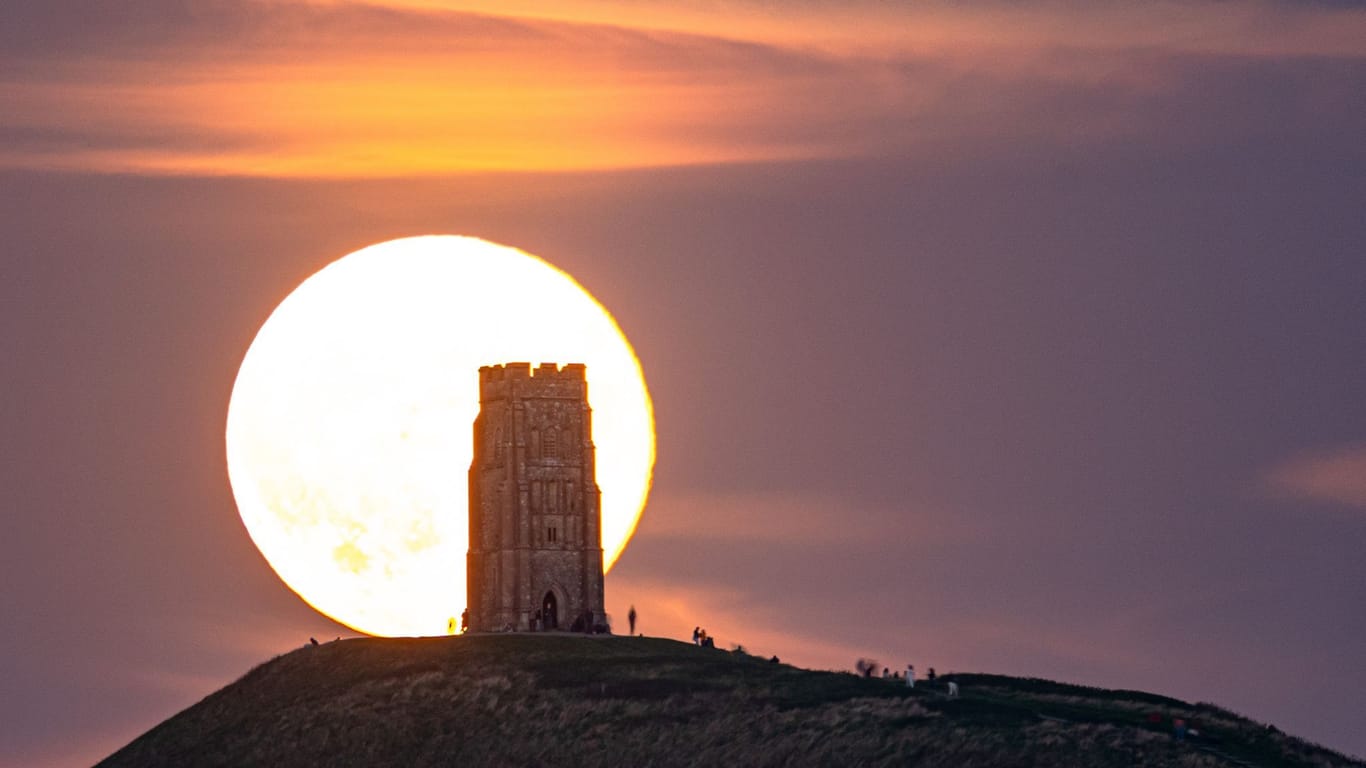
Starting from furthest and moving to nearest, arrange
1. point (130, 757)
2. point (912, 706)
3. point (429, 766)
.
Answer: point (130, 757)
point (429, 766)
point (912, 706)

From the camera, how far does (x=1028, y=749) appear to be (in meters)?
117

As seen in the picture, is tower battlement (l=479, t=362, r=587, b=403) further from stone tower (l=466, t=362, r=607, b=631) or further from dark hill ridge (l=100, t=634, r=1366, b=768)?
dark hill ridge (l=100, t=634, r=1366, b=768)

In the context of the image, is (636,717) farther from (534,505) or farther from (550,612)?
(534,505)

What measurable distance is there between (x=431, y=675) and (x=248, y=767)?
346 inches

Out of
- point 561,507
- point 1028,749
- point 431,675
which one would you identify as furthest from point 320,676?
point 1028,749

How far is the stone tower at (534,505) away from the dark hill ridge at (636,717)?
892cm

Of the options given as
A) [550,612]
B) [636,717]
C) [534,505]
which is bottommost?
[636,717]

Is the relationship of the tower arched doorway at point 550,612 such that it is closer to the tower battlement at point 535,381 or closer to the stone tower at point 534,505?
the stone tower at point 534,505

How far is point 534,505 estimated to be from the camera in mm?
156125

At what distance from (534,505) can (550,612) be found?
5.20 metres

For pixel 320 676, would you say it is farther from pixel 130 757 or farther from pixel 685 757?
pixel 685 757

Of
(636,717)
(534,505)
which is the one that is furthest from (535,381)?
(636,717)

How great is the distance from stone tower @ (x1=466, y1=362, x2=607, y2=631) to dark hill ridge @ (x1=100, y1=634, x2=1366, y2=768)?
8919 millimetres

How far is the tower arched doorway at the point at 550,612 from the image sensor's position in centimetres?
15438
